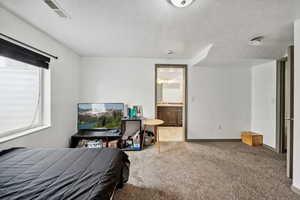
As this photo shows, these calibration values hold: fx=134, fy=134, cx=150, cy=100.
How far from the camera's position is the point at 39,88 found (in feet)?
7.91

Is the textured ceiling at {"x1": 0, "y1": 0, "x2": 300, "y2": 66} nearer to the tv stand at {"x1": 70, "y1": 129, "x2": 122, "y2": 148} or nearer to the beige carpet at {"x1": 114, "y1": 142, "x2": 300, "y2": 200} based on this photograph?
the tv stand at {"x1": 70, "y1": 129, "x2": 122, "y2": 148}

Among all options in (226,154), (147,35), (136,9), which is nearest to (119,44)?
(147,35)

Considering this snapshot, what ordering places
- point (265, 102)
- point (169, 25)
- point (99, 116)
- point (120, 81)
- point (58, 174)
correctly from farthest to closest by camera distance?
point (120, 81), point (265, 102), point (99, 116), point (169, 25), point (58, 174)

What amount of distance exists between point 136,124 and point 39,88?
2.20 meters

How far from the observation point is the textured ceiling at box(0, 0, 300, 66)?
1567 millimetres

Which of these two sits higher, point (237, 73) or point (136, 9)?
point (136, 9)

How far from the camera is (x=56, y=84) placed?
2.62 m

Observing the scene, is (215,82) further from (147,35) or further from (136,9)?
(136,9)

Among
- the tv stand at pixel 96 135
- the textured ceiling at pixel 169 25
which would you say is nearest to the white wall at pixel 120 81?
the textured ceiling at pixel 169 25

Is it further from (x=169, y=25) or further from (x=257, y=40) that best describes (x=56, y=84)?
(x=257, y=40)

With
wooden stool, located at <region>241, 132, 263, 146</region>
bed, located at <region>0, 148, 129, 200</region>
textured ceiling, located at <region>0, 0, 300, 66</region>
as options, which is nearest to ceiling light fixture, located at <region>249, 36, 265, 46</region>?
textured ceiling, located at <region>0, 0, 300, 66</region>

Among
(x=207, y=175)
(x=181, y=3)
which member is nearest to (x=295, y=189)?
(x=207, y=175)

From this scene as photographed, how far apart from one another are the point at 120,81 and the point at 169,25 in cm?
205

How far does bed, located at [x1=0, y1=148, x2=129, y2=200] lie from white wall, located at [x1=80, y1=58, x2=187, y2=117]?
6.96 feet
